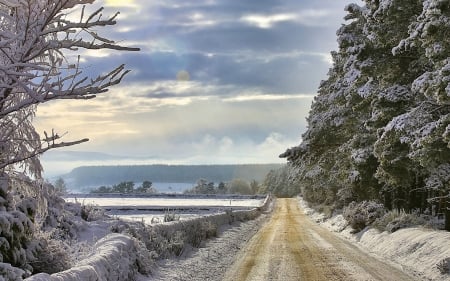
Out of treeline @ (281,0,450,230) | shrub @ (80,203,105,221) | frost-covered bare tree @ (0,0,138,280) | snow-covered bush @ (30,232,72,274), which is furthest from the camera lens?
shrub @ (80,203,105,221)

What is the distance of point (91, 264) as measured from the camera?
845cm

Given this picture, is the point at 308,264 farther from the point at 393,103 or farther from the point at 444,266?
the point at 393,103

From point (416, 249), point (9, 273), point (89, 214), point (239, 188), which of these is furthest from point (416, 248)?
point (239, 188)

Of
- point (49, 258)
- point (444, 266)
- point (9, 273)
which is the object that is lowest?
point (444, 266)

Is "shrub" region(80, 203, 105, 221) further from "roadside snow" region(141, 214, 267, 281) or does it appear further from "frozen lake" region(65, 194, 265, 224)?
"roadside snow" region(141, 214, 267, 281)

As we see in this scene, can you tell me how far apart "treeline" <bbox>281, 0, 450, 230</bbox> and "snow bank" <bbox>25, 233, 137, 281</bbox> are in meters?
7.91

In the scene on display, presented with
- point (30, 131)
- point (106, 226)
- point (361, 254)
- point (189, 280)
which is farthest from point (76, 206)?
point (30, 131)

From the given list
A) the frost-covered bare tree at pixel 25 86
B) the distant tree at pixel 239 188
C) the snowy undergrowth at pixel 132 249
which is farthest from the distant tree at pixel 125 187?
the frost-covered bare tree at pixel 25 86

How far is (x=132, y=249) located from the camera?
1161 centimetres

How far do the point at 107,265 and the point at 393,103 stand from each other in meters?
12.4

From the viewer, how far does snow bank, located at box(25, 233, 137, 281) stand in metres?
7.04

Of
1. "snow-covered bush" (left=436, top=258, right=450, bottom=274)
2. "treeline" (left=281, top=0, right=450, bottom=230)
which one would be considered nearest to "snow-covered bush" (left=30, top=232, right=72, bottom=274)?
"snow-covered bush" (left=436, top=258, right=450, bottom=274)

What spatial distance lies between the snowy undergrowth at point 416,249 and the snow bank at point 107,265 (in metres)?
7.00

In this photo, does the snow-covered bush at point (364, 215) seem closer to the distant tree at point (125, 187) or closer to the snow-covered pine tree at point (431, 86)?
the snow-covered pine tree at point (431, 86)
